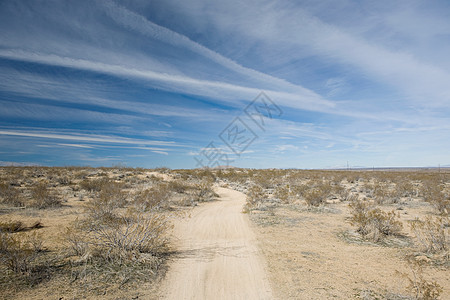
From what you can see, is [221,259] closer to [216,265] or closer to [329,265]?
[216,265]

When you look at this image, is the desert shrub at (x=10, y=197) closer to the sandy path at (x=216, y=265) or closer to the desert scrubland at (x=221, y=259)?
the desert scrubland at (x=221, y=259)

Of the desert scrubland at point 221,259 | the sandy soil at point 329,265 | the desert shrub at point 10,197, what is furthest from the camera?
the desert shrub at point 10,197

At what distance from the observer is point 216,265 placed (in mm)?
5867

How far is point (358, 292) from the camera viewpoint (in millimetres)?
4672

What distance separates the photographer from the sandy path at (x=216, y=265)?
4.66m

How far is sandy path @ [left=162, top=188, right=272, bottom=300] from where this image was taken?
4664mm

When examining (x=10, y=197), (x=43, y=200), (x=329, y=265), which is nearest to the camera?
(x=329, y=265)

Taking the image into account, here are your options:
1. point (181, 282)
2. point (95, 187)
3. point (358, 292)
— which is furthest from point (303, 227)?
point (95, 187)

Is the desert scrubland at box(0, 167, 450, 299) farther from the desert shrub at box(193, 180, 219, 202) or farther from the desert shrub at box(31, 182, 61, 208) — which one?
the desert shrub at box(193, 180, 219, 202)

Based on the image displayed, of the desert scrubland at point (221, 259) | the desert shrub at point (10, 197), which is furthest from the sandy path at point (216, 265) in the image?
the desert shrub at point (10, 197)

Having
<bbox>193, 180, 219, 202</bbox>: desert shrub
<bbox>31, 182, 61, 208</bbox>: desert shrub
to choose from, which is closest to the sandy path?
<bbox>193, 180, 219, 202</bbox>: desert shrub

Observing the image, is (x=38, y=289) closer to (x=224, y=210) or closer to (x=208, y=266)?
(x=208, y=266)

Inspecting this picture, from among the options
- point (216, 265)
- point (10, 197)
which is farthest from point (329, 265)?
point (10, 197)

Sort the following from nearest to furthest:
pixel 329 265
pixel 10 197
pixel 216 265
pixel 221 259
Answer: pixel 216 265, pixel 329 265, pixel 221 259, pixel 10 197
